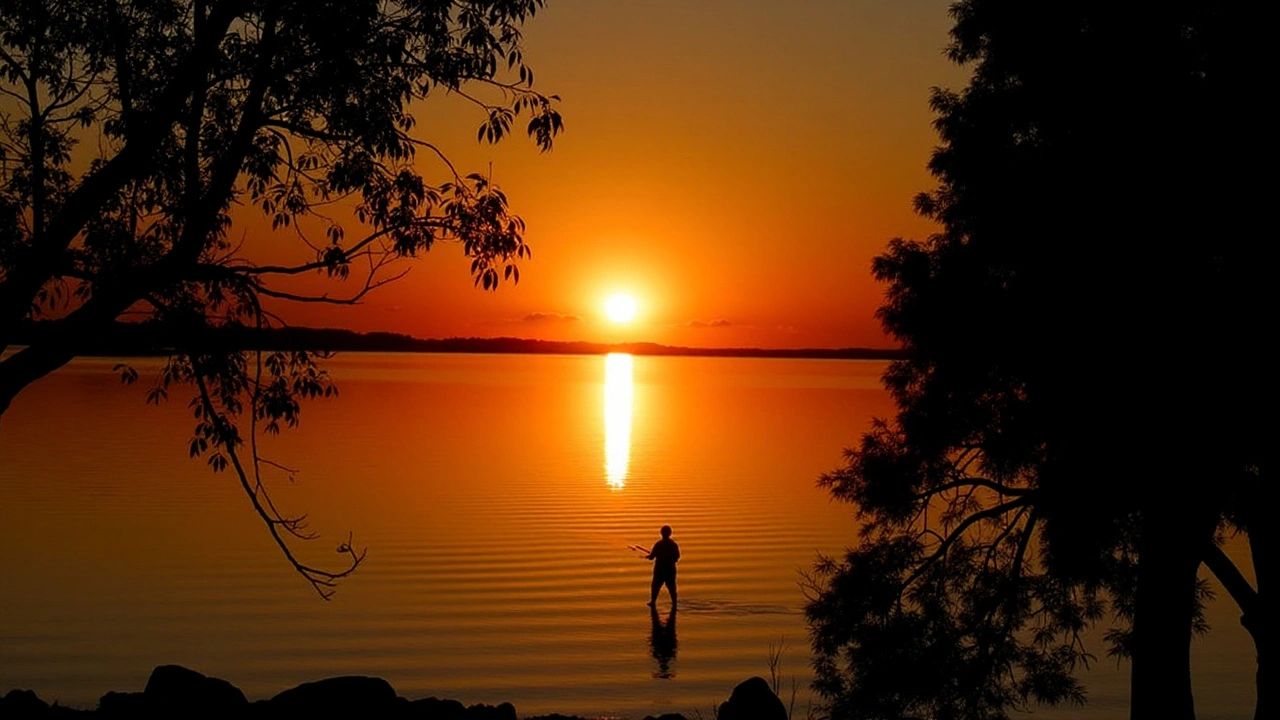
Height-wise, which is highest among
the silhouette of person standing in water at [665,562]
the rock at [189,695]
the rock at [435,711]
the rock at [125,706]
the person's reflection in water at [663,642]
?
the silhouette of person standing in water at [665,562]

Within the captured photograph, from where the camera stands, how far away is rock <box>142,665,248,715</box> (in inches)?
541

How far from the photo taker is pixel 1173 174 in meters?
14.1

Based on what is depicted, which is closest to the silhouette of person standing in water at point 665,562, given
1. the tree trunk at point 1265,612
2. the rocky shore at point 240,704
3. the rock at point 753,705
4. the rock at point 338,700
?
the rock at point 753,705

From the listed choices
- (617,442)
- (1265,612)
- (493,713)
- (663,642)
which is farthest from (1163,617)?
(617,442)

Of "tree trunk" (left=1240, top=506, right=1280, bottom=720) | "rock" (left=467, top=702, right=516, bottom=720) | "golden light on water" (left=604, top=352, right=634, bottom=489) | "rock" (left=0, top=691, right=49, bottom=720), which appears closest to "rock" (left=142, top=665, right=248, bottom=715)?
"rock" (left=0, top=691, right=49, bottom=720)

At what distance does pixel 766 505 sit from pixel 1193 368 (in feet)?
127

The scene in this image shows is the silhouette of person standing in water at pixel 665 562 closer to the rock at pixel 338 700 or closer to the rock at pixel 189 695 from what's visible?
the rock at pixel 338 700

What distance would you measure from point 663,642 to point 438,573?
1032 centimetres

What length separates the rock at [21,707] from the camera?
534 inches

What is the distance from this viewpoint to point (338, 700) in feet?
46.8

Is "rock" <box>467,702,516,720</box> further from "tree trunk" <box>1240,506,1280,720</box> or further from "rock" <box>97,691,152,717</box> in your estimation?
"tree trunk" <box>1240,506,1280,720</box>

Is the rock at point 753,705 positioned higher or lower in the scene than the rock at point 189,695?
lower

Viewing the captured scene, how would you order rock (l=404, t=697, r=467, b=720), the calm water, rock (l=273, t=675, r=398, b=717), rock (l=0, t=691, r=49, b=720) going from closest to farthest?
1. rock (l=0, t=691, r=49, b=720)
2. rock (l=273, t=675, r=398, b=717)
3. rock (l=404, t=697, r=467, b=720)
4. the calm water

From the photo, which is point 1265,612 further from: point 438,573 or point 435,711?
point 438,573
